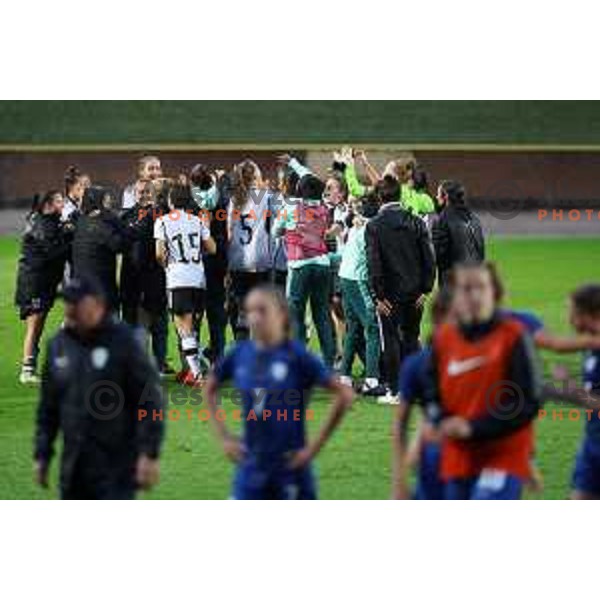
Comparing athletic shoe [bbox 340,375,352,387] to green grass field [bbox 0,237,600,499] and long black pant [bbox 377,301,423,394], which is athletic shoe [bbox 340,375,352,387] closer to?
green grass field [bbox 0,237,600,499]

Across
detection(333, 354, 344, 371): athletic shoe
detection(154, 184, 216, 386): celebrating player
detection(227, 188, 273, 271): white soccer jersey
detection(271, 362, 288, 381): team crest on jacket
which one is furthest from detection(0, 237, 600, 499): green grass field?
detection(271, 362, 288, 381): team crest on jacket

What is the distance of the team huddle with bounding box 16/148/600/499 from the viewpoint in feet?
16.9

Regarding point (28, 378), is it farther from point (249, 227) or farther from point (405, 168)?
point (405, 168)

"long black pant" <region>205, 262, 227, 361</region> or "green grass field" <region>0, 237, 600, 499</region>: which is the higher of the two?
"long black pant" <region>205, 262, 227, 361</region>

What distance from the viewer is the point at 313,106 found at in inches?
317

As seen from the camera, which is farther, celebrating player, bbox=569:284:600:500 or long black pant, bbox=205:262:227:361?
long black pant, bbox=205:262:227:361

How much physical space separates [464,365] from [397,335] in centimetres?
343

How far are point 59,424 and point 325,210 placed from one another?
3.66 metres

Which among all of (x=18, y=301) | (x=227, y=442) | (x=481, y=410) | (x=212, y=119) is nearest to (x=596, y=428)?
(x=481, y=410)

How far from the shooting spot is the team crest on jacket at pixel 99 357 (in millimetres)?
5371

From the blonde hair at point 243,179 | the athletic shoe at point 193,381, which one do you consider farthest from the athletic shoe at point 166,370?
the blonde hair at point 243,179

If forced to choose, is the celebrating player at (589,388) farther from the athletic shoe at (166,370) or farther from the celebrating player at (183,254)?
the athletic shoe at (166,370)
